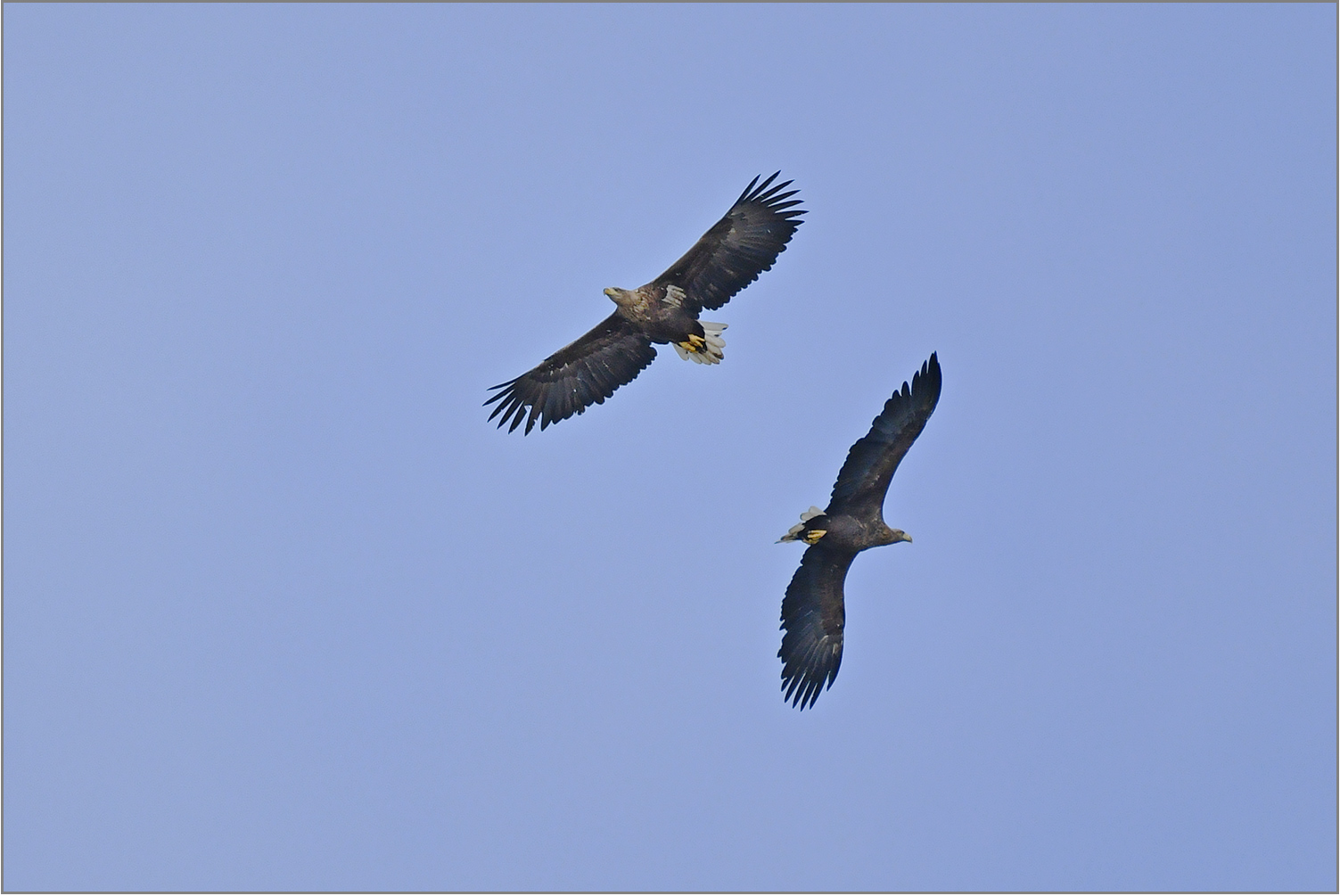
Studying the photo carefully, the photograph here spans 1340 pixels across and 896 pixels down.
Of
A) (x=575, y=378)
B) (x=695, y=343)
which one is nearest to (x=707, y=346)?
(x=695, y=343)

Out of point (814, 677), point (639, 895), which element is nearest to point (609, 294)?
point (814, 677)

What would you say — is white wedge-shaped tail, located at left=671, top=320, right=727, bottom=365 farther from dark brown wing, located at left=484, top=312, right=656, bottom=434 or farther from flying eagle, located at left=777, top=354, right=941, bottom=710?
flying eagle, located at left=777, top=354, right=941, bottom=710

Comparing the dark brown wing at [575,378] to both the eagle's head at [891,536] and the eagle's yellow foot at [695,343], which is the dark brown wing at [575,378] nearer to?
the eagle's yellow foot at [695,343]

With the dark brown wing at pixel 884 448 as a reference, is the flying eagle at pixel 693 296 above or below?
above

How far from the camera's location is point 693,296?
17.3 meters

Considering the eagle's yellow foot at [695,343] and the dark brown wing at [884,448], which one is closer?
the dark brown wing at [884,448]

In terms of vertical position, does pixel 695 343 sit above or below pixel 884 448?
above

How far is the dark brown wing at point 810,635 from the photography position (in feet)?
55.6

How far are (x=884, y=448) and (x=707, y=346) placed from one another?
279 cm

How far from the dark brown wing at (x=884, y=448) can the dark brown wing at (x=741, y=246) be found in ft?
8.44

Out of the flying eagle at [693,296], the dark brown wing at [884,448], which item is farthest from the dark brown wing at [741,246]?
the dark brown wing at [884,448]

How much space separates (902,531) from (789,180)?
14.6 feet

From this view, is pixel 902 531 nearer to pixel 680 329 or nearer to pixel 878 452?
pixel 878 452

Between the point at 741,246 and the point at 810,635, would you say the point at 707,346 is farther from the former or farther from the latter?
the point at 810,635
